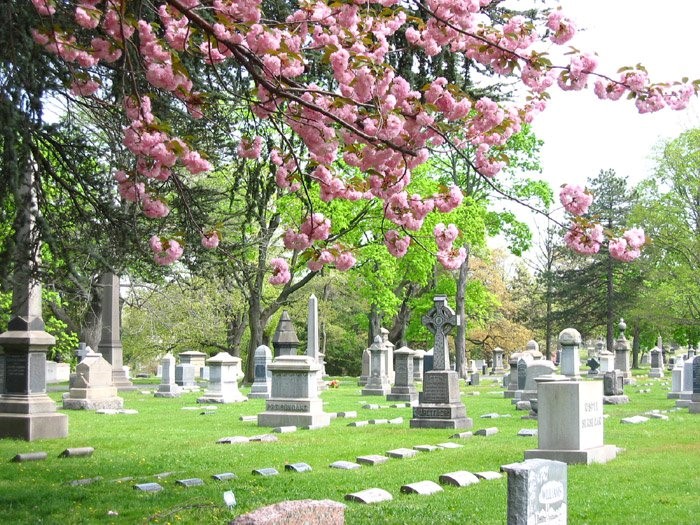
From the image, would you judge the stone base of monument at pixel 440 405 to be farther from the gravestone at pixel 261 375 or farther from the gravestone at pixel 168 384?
the gravestone at pixel 168 384

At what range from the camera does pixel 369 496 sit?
365 inches

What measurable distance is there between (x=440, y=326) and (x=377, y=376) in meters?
11.6

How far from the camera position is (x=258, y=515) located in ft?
17.9

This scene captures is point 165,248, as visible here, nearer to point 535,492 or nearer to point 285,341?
point 535,492

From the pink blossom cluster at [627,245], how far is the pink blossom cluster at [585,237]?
129 millimetres

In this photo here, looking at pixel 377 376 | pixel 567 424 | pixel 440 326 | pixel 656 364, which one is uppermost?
pixel 440 326

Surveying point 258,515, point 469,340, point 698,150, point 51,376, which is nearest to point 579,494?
point 258,515

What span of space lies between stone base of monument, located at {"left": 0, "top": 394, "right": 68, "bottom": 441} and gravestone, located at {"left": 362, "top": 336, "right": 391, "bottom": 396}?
16238mm

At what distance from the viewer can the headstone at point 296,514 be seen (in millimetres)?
5436

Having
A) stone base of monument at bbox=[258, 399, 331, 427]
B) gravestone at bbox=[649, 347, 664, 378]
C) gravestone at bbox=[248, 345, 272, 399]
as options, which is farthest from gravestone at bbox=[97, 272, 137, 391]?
gravestone at bbox=[649, 347, 664, 378]

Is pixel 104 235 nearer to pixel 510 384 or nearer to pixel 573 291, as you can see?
pixel 510 384

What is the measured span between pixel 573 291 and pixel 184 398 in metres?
40.0

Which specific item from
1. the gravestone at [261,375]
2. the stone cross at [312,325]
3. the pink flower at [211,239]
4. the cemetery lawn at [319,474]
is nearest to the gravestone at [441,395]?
the cemetery lawn at [319,474]

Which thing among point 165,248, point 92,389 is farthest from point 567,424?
point 92,389
